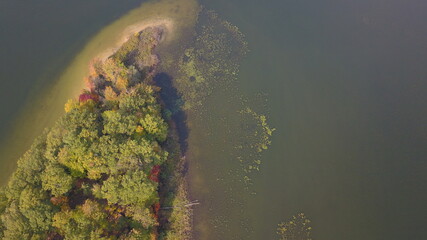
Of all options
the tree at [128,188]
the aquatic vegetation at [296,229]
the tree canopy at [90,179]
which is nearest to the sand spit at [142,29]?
the tree canopy at [90,179]

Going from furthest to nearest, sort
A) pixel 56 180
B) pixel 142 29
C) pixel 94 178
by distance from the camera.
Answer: pixel 142 29 → pixel 94 178 → pixel 56 180

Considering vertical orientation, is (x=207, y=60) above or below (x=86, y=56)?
above

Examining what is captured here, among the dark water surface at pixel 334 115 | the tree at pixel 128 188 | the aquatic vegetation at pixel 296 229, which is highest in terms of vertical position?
the dark water surface at pixel 334 115

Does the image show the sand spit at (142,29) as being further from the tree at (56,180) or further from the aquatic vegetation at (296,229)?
the aquatic vegetation at (296,229)

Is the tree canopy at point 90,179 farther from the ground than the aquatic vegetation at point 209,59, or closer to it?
closer to it

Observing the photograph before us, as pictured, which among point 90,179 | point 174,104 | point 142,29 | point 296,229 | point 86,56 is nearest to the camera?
point 90,179

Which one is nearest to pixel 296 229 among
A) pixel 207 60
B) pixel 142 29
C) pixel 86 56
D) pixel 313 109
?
pixel 313 109

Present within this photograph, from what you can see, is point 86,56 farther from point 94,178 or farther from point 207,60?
point 94,178
